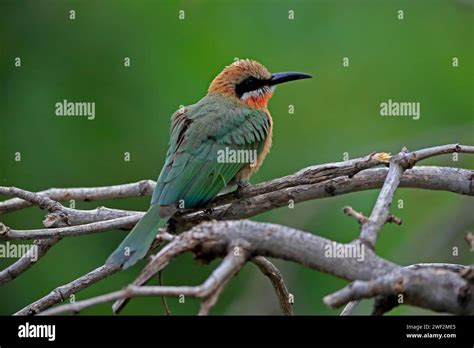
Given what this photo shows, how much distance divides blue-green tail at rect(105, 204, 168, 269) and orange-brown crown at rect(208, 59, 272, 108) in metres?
1.37

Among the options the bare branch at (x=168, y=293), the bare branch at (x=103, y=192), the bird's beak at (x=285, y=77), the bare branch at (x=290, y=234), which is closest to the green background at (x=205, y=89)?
the bird's beak at (x=285, y=77)

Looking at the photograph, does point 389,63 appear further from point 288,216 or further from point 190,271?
point 190,271

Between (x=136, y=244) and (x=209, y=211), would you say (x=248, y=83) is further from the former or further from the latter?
(x=136, y=244)

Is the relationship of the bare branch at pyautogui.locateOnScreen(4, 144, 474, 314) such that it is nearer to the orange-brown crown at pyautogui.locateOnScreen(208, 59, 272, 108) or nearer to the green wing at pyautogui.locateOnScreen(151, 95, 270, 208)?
the green wing at pyautogui.locateOnScreen(151, 95, 270, 208)

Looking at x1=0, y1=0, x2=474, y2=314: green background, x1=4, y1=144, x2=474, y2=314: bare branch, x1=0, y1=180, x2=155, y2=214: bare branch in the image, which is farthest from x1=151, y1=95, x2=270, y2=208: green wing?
x1=0, y1=0, x2=474, y2=314: green background

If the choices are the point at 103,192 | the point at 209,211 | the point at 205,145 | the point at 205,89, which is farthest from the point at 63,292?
the point at 205,89

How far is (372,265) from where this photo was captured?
2.31 metres

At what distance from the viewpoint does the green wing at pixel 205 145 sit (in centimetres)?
370

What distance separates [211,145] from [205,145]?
0.11ft

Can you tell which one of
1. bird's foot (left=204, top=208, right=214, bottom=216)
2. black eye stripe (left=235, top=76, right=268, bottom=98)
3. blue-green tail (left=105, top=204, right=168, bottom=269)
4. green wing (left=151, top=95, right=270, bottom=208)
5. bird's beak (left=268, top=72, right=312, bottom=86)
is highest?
bird's beak (left=268, top=72, right=312, bottom=86)

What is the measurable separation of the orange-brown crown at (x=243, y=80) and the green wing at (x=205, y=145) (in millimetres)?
109

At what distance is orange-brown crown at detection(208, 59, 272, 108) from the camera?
15.0 feet
